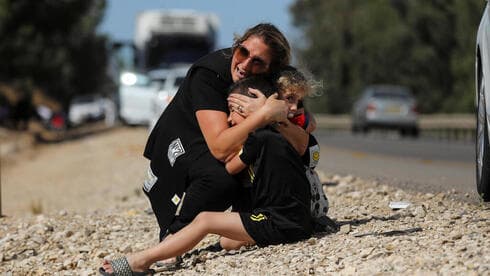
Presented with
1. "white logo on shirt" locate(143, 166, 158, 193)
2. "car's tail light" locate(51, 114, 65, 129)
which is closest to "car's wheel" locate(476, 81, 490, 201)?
"white logo on shirt" locate(143, 166, 158, 193)

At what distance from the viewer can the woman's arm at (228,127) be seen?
650 cm

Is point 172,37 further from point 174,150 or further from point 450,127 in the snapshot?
point 174,150

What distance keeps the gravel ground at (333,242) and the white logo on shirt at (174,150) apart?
639 mm

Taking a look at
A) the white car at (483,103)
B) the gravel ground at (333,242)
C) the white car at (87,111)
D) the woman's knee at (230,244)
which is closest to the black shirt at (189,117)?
the woman's knee at (230,244)

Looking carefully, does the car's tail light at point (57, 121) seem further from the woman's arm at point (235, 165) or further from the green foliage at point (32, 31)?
the woman's arm at point (235, 165)

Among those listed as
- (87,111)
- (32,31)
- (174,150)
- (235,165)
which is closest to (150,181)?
(174,150)

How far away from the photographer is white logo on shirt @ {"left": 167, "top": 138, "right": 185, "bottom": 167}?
6973 millimetres

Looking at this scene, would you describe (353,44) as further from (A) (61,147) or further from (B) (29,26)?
(A) (61,147)

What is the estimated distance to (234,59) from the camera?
685cm

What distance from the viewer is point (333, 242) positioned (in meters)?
6.74

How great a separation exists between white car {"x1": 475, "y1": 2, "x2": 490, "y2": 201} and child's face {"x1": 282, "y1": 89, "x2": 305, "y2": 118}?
4.30 feet

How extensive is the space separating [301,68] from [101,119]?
217 feet

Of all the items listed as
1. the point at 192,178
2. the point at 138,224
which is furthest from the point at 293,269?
the point at 138,224

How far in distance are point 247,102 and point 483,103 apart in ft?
6.42
